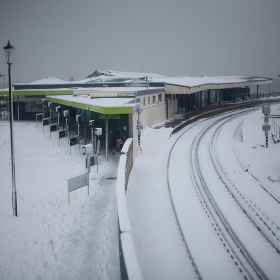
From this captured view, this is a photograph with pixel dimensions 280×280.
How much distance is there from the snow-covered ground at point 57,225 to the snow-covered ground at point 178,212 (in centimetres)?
96

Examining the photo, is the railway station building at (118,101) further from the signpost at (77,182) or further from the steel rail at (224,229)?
the signpost at (77,182)

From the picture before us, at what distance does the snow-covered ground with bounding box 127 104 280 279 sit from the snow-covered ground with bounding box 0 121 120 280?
96 centimetres

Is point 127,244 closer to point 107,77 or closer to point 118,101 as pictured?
point 118,101

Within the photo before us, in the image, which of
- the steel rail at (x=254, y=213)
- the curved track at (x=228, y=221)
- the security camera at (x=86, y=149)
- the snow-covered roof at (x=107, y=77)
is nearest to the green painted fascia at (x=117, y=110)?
the security camera at (x=86, y=149)

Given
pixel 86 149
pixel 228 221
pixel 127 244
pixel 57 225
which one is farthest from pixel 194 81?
pixel 127 244

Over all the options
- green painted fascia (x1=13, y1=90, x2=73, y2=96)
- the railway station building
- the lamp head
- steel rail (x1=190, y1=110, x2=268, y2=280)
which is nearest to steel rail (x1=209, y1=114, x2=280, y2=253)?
steel rail (x1=190, y1=110, x2=268, y2=280)

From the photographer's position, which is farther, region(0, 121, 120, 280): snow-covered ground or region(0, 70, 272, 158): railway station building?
region(0, 70, 272, 158): railway station building

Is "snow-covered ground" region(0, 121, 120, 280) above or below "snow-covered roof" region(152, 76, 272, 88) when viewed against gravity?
below

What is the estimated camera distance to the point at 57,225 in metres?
10.6

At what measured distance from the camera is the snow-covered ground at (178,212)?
8352 millimetres

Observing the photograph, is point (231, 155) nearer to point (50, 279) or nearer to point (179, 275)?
point (179, 275)

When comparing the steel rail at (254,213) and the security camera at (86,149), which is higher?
the security camera at (86,149)

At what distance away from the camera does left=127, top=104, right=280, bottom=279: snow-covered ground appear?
8.35 meters

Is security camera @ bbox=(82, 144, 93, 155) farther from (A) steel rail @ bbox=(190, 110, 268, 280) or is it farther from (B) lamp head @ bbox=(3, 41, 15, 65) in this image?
(A) steel rail @ bbox=(190, 110, 268, 280)
